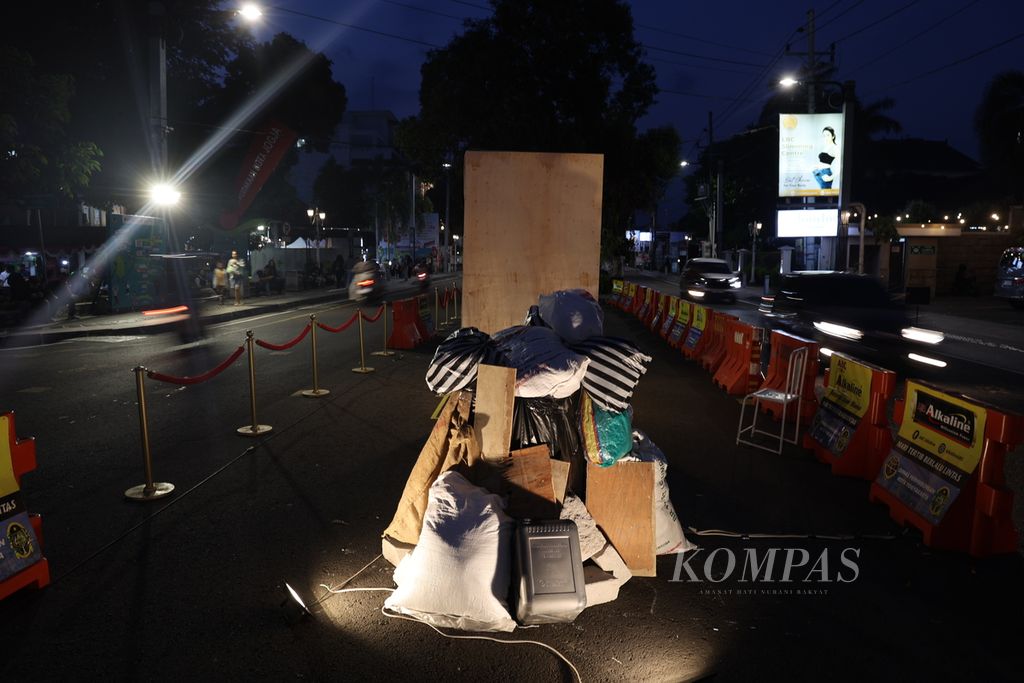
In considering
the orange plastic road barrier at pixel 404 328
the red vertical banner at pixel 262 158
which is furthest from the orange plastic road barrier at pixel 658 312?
the red vertical banner at pixel 262 158

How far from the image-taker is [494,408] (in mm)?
4176

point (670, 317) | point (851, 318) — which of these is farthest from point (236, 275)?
point (851, 318)

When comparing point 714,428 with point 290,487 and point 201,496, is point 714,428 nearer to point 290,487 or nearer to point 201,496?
point 290,487

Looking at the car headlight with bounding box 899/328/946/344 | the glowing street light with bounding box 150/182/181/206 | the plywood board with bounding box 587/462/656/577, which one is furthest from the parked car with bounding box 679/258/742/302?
the plywood board with bounding box 587/462/656/577

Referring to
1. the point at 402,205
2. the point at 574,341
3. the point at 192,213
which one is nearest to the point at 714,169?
the point at 402,205

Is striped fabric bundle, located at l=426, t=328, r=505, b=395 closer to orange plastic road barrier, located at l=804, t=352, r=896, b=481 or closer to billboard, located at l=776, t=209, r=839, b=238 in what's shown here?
orange plastic road barrier, located at l=804, t=352, r=896, b=481

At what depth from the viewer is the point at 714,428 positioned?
8.37 m

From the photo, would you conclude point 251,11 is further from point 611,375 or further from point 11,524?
point 611,375

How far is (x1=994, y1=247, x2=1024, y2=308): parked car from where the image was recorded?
23.8 m

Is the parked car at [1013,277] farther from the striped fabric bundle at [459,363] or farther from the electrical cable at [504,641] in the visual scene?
the electrical cable at [504,641]

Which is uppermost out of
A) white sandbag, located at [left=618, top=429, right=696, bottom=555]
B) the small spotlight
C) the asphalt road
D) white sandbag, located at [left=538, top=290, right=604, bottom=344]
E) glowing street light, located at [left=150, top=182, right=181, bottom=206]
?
glowing street light, located at [left=150, top=182, right=181, bottom=206]

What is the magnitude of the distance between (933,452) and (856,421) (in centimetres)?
122

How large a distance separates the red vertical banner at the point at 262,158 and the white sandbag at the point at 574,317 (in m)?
25.8

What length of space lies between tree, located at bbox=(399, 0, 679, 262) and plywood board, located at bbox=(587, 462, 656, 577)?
21246 mm
